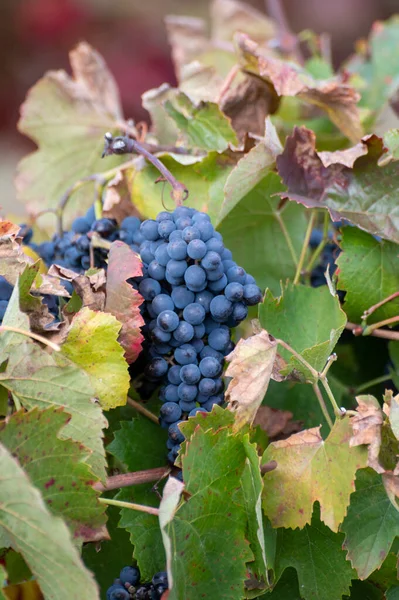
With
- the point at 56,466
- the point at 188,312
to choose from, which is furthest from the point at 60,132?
the point at 56,466

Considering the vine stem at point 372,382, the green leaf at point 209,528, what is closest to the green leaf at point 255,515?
the green leaf at point 209,528

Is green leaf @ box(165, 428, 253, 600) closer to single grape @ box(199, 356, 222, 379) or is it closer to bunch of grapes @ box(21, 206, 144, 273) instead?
single grape @ box(199, 356, 222, 379)

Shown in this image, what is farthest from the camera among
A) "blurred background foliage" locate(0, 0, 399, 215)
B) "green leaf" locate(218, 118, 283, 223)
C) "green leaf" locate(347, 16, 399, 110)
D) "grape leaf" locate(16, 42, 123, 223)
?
"blurred background foliage" locate(0, 0, 399, 215)

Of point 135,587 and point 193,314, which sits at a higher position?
point 193,314

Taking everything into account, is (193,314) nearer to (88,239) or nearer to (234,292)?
(234,292)

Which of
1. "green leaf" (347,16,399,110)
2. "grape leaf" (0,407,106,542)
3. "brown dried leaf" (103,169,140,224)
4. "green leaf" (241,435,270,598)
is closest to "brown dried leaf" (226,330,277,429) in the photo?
"green leaf" (241,435,270,598)

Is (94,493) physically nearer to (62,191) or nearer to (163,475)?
(163,475)
